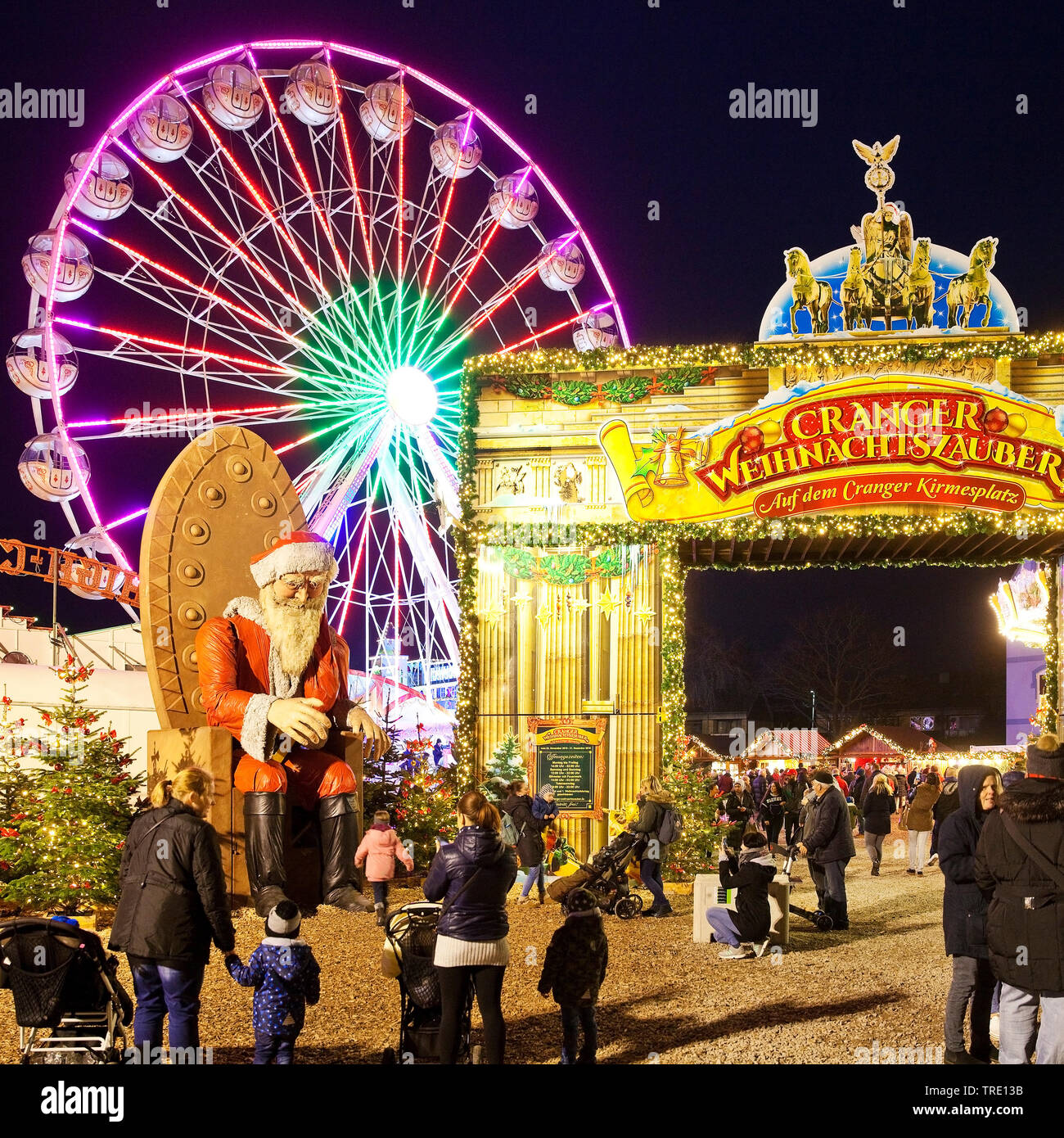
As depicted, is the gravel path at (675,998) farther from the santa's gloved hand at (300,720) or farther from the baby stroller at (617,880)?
the santa's gloved hand at (300,720)

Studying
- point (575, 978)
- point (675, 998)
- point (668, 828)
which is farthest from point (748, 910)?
point (575, 978)

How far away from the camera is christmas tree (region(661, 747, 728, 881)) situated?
15.2 m

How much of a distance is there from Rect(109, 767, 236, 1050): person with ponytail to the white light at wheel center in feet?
50.9

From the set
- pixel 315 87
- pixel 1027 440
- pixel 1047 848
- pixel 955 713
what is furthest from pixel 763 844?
pixel 955 713

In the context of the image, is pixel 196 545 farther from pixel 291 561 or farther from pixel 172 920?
pixel 172 920

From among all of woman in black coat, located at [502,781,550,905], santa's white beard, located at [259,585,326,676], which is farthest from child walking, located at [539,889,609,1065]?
woman in black coat, located at [502,781,550,905]

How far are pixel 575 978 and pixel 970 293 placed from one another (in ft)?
41.2

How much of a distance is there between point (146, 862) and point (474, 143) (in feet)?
58.5

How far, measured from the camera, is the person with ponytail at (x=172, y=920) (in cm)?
573

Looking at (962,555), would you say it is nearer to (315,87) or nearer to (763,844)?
(763,844)

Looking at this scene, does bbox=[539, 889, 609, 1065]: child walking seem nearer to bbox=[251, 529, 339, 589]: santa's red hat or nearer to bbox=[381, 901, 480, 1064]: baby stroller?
bbox=[381, 901, 480, 1064]: baby stroller

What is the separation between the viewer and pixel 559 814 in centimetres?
1581

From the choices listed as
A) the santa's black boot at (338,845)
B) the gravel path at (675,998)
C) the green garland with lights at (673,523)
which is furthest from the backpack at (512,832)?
the santa's black boot at (338,845)

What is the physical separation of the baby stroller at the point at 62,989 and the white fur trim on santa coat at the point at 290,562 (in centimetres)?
264
